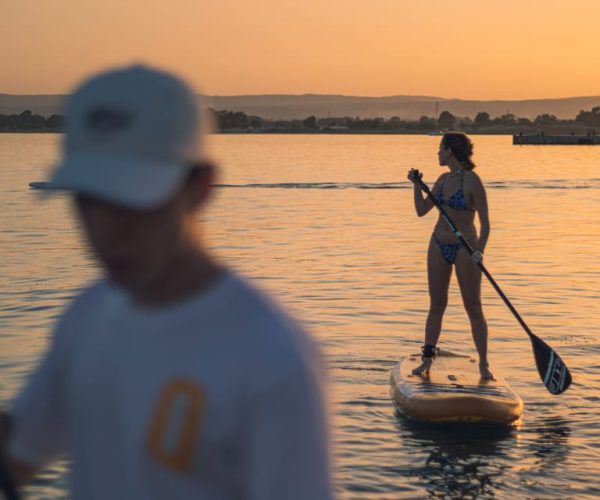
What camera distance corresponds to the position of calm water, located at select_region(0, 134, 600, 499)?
9812 mm

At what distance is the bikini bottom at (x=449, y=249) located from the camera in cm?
1070

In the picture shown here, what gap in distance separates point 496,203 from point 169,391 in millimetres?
50965

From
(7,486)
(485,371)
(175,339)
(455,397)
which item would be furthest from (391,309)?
(175,339)

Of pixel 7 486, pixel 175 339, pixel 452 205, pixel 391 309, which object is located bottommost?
pixel 391 309

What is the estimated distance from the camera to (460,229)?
1062 centimetres

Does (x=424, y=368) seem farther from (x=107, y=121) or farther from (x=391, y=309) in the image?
(x=107, y=121)

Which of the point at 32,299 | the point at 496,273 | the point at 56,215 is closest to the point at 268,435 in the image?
the point at 32,299

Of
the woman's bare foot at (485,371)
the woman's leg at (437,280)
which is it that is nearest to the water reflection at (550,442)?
the woman's bare foot at (485,371)

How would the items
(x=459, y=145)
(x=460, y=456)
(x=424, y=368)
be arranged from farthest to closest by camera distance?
(x=424, y=368) < (x=459, y=145) < (x=460, y=456)

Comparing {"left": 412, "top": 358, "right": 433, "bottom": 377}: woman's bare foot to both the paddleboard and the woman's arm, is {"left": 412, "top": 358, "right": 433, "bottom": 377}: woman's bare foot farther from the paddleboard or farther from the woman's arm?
the woman's arm

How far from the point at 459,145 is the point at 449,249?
3.12 feet

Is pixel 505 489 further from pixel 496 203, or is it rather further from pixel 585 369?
pixel 496 203

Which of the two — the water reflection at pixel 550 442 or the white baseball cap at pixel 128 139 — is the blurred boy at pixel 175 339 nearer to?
the white baseball cap at pixel 128 139

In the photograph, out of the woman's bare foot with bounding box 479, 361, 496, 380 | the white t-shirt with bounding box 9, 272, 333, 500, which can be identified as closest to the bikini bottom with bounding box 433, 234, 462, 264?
the woman's bare foot with bounding box 479, 361, 496, 380
